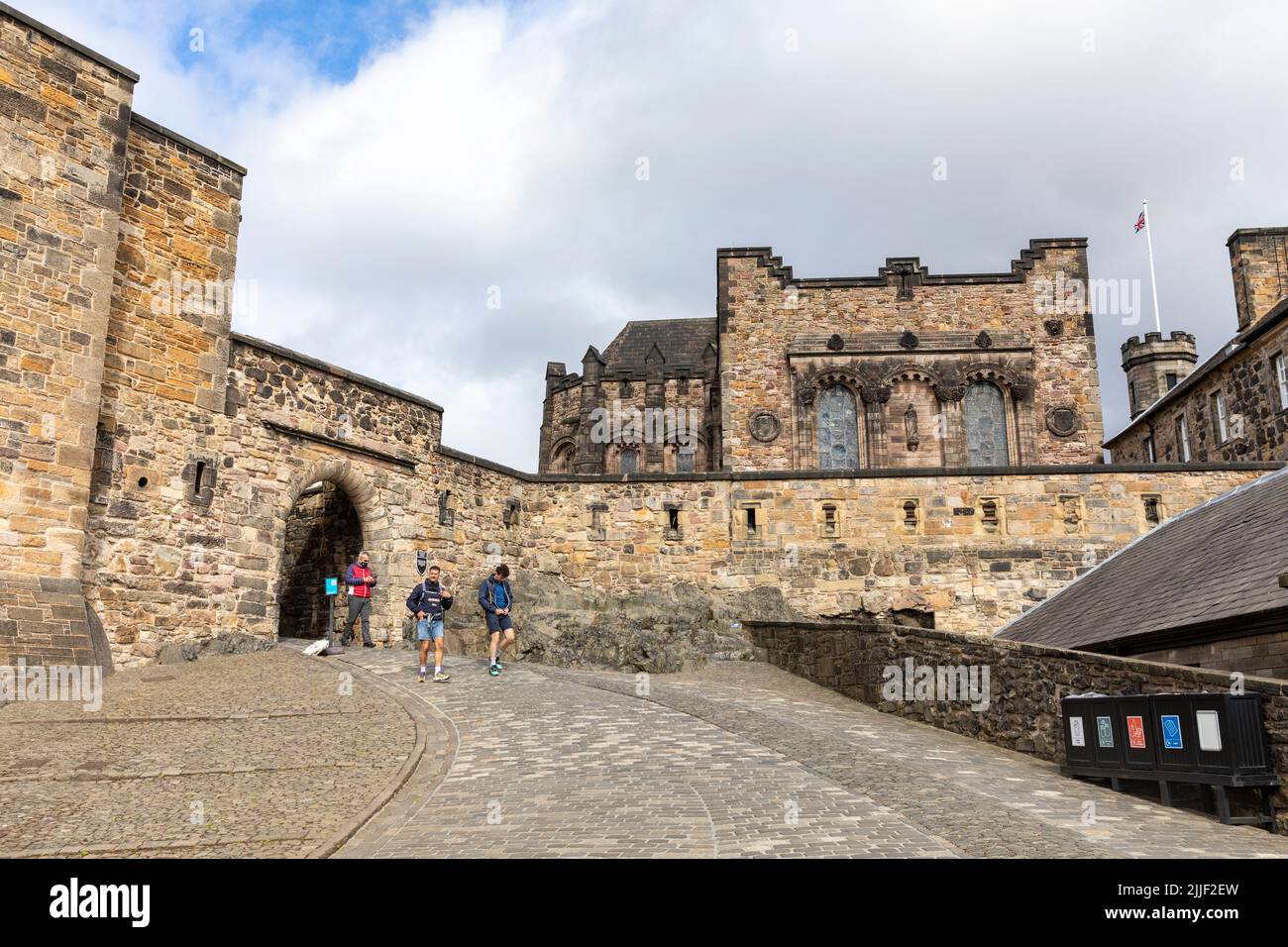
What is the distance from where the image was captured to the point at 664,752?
29.0ft

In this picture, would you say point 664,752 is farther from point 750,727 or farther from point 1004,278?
point 1004,278

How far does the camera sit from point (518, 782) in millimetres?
7613

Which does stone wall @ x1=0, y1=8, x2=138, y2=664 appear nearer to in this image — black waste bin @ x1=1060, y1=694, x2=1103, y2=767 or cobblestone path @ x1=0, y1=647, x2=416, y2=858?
cobblestone path @ x1=0, y1=647, x2=416, y2=858

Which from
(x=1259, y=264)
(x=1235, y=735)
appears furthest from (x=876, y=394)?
(x=1235, y=735)

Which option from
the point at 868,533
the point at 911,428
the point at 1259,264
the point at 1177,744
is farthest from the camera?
the point at 911,428

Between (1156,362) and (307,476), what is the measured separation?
44.3 m

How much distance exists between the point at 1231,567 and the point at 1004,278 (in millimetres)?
22646

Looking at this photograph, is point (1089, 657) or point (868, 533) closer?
point (1089, 657)

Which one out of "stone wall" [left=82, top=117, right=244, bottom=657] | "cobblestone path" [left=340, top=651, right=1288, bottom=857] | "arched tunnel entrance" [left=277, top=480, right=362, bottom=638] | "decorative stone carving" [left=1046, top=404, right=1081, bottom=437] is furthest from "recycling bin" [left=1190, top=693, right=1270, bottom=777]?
"decorative stone carving" [left=1046, top=404, right=1081, bottom=437]

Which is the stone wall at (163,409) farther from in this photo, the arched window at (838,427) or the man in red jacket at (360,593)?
the arched window at (838,427)

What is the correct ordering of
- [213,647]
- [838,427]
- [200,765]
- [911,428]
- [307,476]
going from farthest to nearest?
[838,427] < [911,428] < [307,476] < [213,647] < [200,765]

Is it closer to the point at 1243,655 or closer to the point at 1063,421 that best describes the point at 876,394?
the point at 1063,421

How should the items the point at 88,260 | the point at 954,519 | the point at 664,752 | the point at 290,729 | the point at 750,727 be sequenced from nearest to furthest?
1. the point at 664,752
2. the point at 290,729
3. the point at 750,727
4. the point at 88,260
5. the point at 954,519
